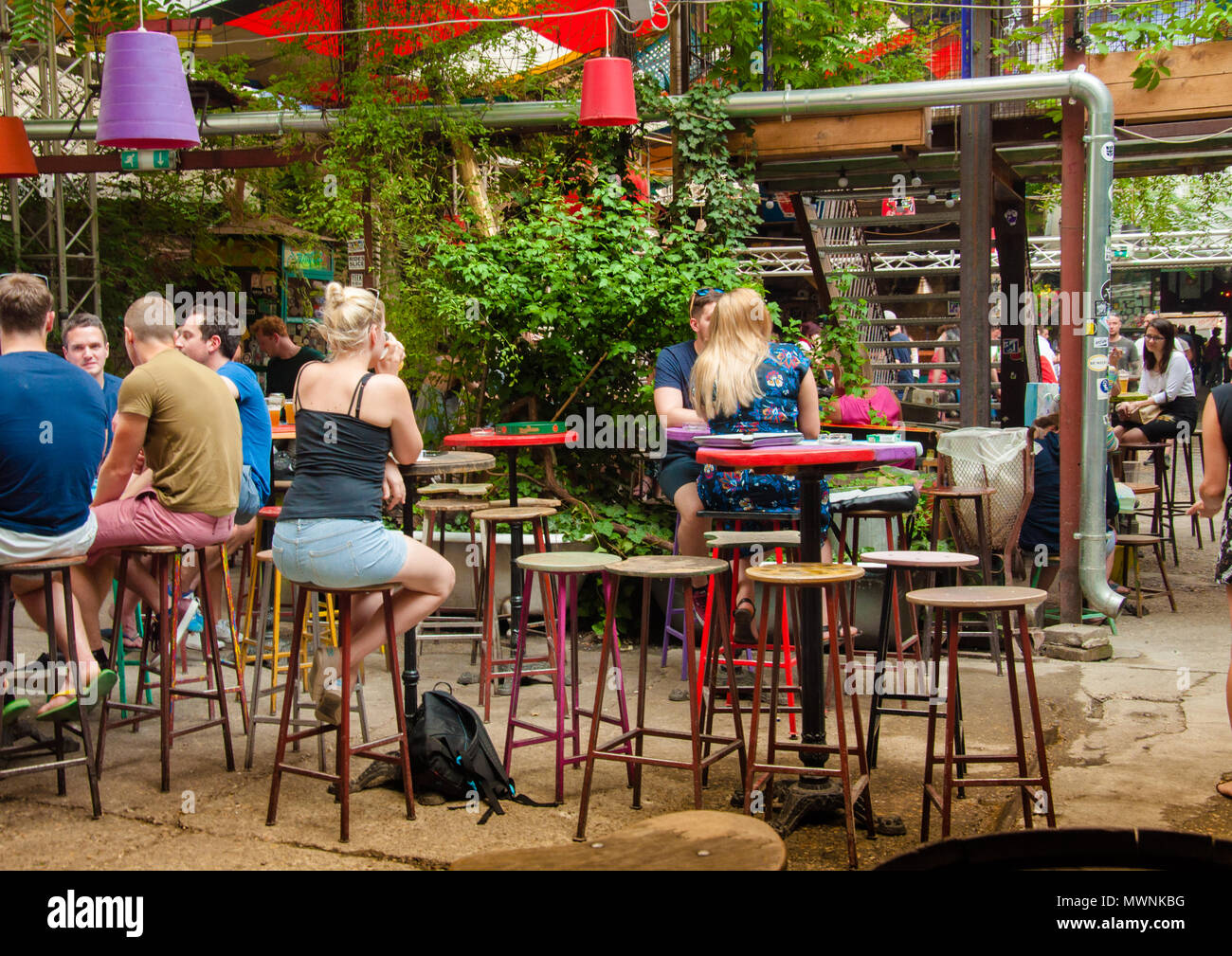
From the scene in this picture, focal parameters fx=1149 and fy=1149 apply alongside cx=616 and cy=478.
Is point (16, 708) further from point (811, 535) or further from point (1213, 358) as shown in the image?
point (1213, 358)

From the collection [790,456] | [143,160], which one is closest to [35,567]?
[790,456]

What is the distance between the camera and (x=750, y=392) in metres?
4.76

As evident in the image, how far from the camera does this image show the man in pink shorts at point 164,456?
4.51 metres

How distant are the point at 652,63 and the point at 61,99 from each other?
21.7ft

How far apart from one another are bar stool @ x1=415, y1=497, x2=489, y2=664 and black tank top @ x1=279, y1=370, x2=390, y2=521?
146cm

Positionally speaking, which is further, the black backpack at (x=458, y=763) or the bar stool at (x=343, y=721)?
the black backpack at (x=458, y=763)

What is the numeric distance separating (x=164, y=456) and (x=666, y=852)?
3369mm

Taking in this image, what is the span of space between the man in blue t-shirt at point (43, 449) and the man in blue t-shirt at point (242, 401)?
3.62 feet

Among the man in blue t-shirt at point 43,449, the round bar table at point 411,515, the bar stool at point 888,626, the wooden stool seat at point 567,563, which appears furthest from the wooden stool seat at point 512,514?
the man in blue t-shirt at point 43,449

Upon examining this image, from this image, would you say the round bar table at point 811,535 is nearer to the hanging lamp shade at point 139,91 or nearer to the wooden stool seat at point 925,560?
the wooden stool seat at point 925,560

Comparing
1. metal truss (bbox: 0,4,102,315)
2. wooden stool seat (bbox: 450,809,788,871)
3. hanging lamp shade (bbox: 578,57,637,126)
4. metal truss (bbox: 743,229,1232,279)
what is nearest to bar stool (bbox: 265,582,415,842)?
wooden stool seat (bbox: 450,809,788,871)

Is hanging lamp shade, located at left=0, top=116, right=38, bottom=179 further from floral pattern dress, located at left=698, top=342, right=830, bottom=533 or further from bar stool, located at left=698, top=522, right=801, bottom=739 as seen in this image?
bar stool, located at left=698, top=522, right=801, bottom=739
